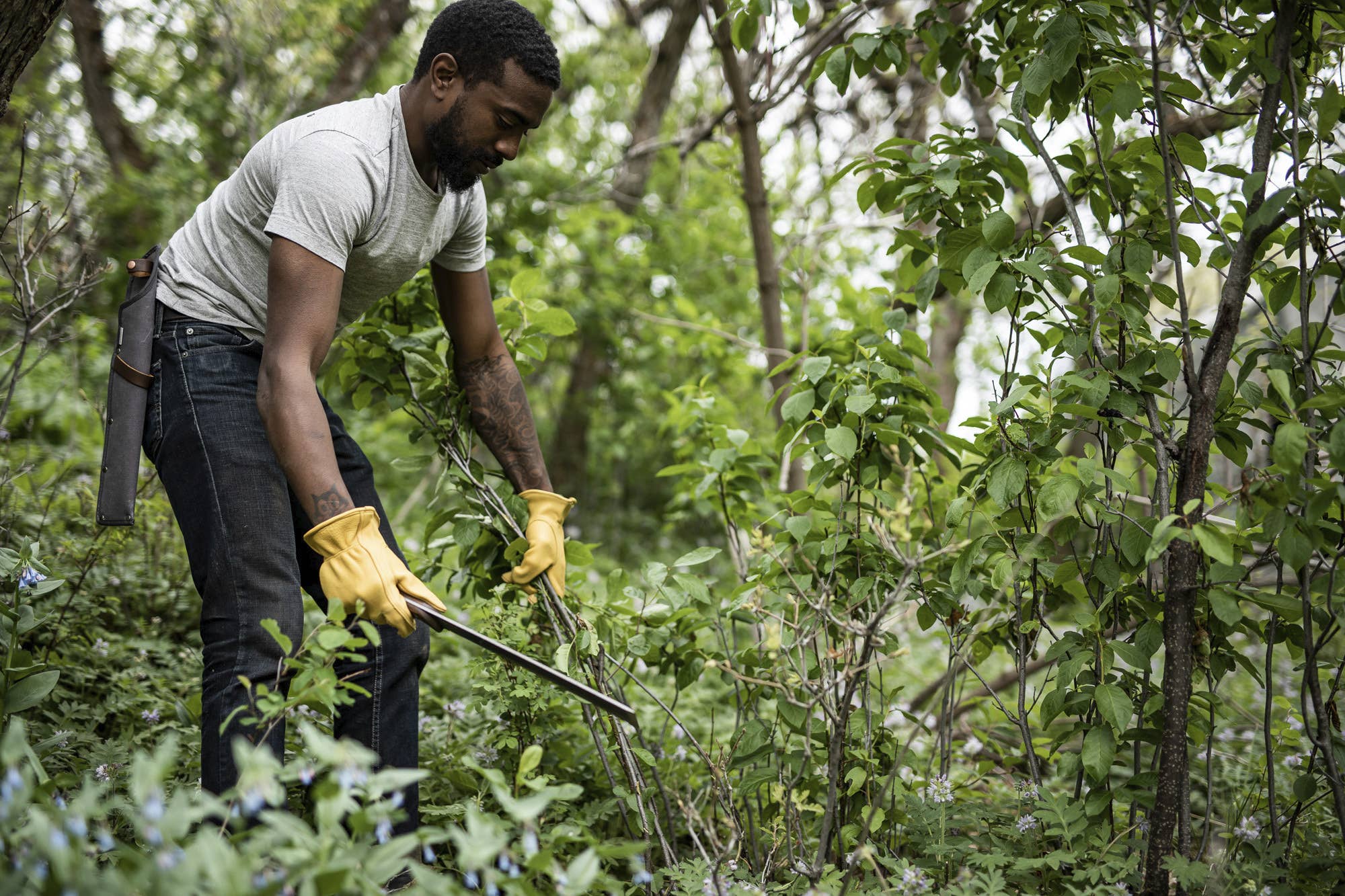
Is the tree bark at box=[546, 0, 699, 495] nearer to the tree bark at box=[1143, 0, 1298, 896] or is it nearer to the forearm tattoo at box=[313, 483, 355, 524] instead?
the forearm tattoo at box=[313, 483, 355, 524]

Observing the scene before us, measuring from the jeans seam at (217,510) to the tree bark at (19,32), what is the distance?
0.76 meters

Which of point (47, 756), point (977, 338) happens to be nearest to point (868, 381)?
point (47, 756)

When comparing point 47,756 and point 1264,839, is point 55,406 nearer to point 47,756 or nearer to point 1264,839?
point 47,756

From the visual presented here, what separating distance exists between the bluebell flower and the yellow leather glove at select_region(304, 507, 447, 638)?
60 cm

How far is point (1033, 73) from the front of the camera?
183cm

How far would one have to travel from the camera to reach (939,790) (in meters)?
2.06

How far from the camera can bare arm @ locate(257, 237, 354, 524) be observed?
1840 millimetres

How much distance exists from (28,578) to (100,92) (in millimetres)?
7535

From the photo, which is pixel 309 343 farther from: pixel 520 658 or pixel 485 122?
pixel 520 658

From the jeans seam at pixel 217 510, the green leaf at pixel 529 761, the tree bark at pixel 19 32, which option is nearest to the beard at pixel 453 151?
the jeans seam at pixel 217 510

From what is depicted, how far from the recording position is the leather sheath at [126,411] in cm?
202

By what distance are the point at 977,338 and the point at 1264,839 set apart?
31.9ft

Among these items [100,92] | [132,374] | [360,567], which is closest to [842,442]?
[360,567]

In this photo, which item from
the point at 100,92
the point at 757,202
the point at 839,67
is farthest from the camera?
the point at 100,92
